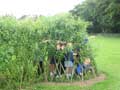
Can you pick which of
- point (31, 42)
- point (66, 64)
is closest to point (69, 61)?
point (66, 64)

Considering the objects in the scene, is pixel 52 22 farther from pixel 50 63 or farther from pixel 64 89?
pixel 64 89

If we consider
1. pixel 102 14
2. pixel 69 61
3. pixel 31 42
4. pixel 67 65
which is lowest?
pixel 67 65

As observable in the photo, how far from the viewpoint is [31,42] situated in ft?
30.6

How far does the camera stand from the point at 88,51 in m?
10.5

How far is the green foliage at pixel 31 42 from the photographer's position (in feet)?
28.6

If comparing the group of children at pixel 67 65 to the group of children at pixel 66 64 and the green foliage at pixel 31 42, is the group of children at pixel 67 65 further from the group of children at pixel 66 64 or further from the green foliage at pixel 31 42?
the green foliage at pixel 31 42

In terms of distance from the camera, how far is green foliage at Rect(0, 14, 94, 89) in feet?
28.6

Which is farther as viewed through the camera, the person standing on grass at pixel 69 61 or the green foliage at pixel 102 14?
the green foliage at pixel 102 14

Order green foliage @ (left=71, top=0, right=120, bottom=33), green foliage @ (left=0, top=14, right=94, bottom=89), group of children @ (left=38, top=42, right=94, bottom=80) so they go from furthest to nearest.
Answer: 1. green foliage @ (left=71, top=0, right=120, bottom=33)
2. group of children @ (left=38, top=42, right=94, bottom=80)
3. green foliage @ (left=0, top=14, right=94, bottom=89)

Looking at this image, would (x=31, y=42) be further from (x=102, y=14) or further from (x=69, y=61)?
(x=102, y=14)

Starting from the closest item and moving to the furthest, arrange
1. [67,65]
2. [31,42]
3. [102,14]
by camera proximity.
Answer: [31,42] < [67,65] < [102,14]

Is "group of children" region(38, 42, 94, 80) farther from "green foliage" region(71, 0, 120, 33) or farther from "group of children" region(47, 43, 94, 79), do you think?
"green foliage" region(71, 0, 120, 33)

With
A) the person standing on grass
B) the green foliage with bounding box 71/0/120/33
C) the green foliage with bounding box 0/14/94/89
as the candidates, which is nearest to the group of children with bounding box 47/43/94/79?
the person standing on grass

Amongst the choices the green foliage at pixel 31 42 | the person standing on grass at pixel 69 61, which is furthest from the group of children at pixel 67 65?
the green foliage at pixel 31 42
